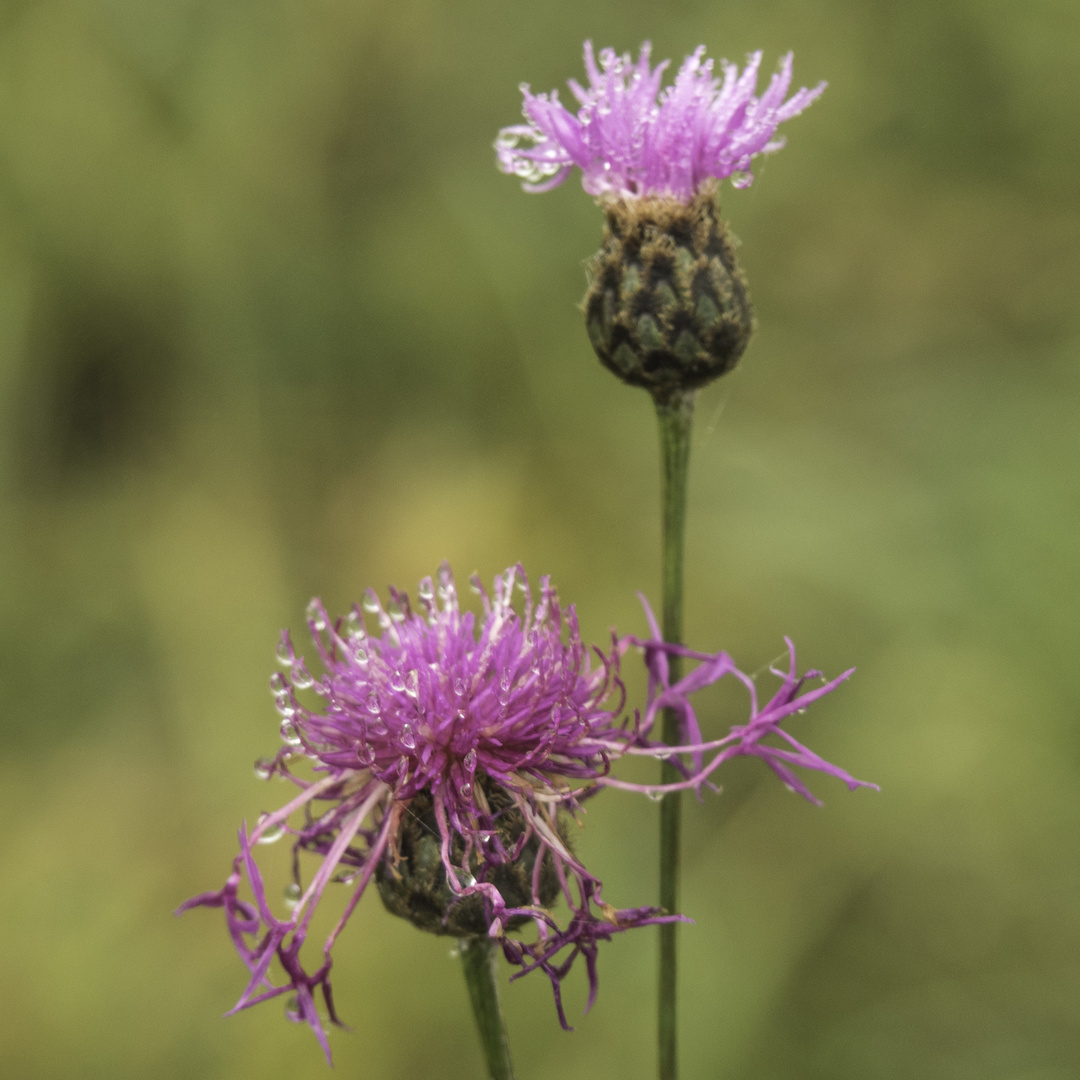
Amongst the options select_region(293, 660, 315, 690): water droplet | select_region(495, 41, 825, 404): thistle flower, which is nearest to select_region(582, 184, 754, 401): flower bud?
select_region(495, 41, 825, 404): thistle flower

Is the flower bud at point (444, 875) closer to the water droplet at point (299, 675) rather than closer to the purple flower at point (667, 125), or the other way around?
the water droplet at point (299, 675)

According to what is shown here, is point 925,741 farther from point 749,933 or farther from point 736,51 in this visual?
point 736,51

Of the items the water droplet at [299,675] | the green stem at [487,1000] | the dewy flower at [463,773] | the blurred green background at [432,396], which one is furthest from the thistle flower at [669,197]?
the blurred green background at [432,396]

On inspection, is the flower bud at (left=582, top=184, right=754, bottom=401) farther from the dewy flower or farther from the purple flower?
the dewy flower

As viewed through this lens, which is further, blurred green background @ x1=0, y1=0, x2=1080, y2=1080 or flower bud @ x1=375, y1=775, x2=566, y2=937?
blurred green background @ x1=0, y1=0, x2=1080, y2=1080

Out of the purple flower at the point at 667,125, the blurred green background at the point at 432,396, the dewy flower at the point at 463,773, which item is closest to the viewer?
the dewy flower at the point at 463,773

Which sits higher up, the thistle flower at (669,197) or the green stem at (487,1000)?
the thistle flower at (669,197)

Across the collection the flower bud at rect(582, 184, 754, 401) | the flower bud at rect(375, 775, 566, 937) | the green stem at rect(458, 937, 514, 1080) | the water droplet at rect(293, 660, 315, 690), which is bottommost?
the green stem at rect(458, 937, 514, 1080)

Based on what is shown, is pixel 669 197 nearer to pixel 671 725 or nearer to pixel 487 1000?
pixel 671 725

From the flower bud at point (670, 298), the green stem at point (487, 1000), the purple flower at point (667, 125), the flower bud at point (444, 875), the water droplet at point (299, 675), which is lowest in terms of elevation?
the green stem at point (487, 1000)
